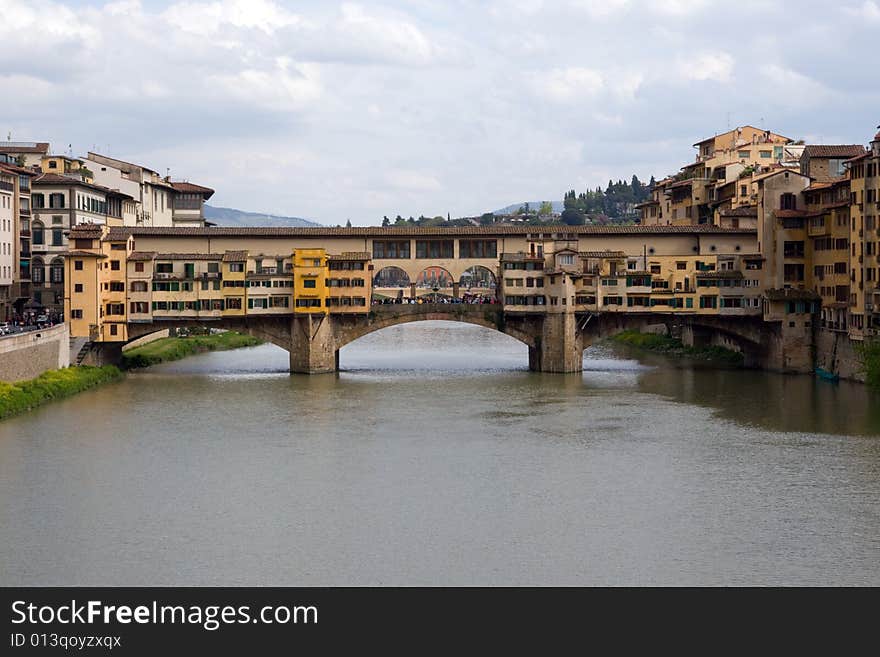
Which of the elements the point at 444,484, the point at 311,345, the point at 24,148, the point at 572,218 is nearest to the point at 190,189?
the point at 24,148

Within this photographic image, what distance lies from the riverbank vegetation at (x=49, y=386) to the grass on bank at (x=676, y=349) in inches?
998

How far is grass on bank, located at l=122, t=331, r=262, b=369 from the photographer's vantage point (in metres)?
57.4

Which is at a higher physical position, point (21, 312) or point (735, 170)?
point (735, 170)

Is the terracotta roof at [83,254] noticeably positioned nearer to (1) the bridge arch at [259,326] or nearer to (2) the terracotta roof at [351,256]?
(1) the bridge arch at [259,326]

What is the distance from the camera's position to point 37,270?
2443 inches

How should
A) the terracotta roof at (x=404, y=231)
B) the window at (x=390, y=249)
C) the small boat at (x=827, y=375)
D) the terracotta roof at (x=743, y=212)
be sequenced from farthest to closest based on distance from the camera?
the terracotta roof at (x=743, y=212), the window at (x=390, y=249), the terracotta roof at (x=404, y=231), the small boat at (x=827, y=375)

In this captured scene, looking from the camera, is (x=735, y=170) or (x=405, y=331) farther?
(x=405, y=331)

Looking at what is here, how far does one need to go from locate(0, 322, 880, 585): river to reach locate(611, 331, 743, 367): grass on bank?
8.95 meters

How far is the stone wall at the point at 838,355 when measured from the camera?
159ft

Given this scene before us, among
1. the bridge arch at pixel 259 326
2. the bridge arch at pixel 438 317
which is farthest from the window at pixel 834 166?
the bridge arch at pixel 259 326

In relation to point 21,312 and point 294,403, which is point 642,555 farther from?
point 21,312

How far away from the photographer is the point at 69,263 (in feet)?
170
